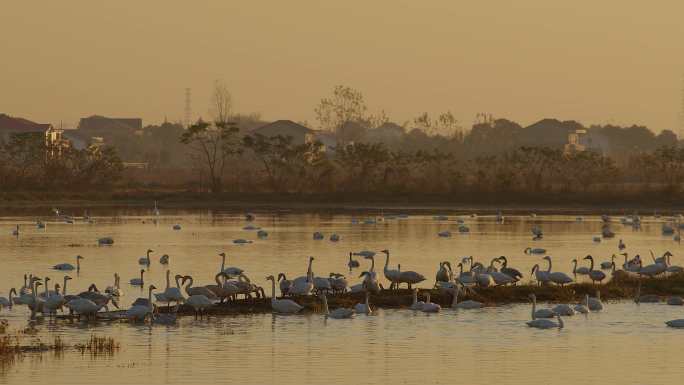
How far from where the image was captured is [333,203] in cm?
9125

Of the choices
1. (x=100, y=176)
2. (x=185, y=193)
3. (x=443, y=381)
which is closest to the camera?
(x=443, y=381)

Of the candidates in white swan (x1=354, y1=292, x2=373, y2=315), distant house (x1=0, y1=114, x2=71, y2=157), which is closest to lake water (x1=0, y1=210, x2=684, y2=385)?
white swan (x1=354, y1=292, x2=373, y2=315)

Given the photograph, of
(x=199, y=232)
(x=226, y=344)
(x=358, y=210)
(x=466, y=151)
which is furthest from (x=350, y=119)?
(x=226, y=344)

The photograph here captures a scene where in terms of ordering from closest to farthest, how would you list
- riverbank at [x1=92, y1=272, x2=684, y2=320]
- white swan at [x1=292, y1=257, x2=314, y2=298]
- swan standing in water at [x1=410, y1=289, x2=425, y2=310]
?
1. swan standing in water at [x1=410, y1=289, x2=425, y2=310]
2. riverbank at [x1=92, y1=272, x2=684, y2=320]
3. white swan at [x1=292, y1=257, x2=314, y2=298]

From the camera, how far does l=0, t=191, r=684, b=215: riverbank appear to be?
86812 millimetres

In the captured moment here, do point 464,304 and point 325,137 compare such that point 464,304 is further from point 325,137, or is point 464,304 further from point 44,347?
point 325,137

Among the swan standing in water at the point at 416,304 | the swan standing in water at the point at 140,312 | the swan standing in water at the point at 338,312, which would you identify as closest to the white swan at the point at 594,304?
the swan standing in water at the point at 416,304

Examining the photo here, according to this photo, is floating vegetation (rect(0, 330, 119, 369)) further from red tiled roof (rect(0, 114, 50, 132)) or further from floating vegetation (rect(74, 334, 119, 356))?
red tiled roof (rect(0, 114, 50, 132))

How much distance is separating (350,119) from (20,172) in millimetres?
58354

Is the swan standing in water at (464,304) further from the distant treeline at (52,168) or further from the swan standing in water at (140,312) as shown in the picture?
the distant treeline at (52,168)

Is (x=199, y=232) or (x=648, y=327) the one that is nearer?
(x=648, y=327)

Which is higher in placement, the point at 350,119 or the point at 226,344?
the point at 350,119

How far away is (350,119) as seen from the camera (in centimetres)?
14938

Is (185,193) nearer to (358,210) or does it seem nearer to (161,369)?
(358,210)
